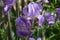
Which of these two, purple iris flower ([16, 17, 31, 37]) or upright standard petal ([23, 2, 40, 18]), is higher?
upright standard petal ([23, 2, 40, 18])

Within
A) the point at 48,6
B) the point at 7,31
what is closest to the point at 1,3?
the point at 7,31

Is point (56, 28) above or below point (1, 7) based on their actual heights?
below

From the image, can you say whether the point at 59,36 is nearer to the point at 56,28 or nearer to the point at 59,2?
the point at 56,28

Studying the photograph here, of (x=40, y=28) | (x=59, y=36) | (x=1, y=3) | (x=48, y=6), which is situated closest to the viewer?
(x=1, y=3)

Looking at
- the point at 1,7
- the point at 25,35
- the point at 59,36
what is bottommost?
the point at 59,36

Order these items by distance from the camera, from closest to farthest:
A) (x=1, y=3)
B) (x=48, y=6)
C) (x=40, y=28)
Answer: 1. (x=1, y=3)
2. (x=40, y=28)
3. (x=48, y=6)

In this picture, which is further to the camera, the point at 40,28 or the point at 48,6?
the point at 48,6

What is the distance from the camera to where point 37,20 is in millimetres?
737

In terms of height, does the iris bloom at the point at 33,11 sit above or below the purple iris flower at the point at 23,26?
above

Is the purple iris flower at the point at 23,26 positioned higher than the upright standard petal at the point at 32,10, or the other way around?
the upright standard petal at the point at 32,10

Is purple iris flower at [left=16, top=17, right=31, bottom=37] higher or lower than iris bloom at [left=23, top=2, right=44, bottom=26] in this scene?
lower

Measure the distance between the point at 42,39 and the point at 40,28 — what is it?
8 cm

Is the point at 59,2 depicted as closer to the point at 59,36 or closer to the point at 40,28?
the point at 59,36

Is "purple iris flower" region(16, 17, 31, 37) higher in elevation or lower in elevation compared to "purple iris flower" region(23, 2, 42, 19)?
lower
